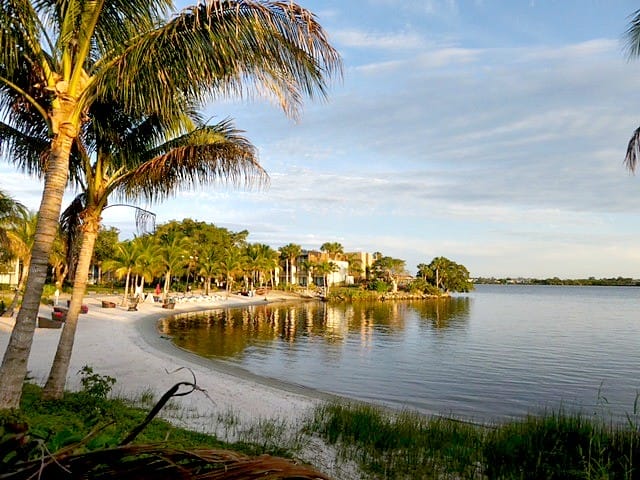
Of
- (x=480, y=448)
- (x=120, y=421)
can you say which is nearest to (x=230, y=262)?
(x=120, y=421)

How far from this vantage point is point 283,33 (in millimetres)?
6168

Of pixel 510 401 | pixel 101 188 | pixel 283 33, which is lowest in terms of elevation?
pixel 510 401

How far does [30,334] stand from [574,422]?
310 inches

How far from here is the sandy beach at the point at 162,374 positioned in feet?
32.8

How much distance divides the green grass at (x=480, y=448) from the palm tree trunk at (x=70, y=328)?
4266mm

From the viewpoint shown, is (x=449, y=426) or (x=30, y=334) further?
(x=449, y=426)

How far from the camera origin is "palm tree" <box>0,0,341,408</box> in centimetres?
617

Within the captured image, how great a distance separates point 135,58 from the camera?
654 cm

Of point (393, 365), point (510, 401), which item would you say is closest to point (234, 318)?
point (393, 365)

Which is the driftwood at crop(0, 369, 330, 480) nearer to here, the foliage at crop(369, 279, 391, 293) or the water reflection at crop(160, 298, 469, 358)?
the water reflection at crop(160, 298, 469, 358)

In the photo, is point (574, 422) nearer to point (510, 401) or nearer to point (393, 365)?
point (510, 401)

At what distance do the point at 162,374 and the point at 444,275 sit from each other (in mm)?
104403

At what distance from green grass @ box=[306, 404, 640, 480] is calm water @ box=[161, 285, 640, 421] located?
2.45 m

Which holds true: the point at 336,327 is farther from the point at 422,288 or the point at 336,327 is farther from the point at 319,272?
the point at 422,288
